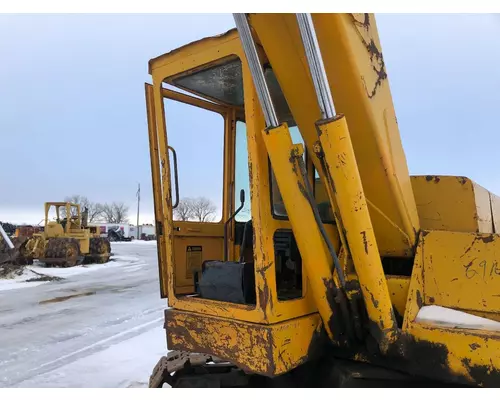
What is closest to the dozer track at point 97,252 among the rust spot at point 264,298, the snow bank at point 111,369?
the snow bank at point 111,369

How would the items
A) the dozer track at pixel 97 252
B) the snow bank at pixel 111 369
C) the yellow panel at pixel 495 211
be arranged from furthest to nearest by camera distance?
the dozer track at pixel 97 252
the snow bank at pixel 111 369
the yellow panel at pixel 495 211

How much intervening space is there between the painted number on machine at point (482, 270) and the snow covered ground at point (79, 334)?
11.1 ft

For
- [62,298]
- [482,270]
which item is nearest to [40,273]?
[62,298]

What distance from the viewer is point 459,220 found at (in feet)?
8.58

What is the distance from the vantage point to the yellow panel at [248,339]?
80.9 inches

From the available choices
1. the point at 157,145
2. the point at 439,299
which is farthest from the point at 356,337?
the point at 157,145

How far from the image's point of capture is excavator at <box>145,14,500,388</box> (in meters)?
2.07

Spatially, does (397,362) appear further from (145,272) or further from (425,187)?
(145,272)

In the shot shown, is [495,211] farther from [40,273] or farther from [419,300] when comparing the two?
[40,273]

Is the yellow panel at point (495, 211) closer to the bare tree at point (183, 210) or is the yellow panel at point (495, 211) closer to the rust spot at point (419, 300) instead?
the rust spot at point (419, 300)

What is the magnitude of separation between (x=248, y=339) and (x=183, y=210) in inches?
46.6

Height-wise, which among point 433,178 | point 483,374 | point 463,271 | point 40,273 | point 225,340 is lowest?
point 40,273

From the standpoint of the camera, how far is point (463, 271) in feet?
7.34

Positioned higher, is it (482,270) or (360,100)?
(360,100)
